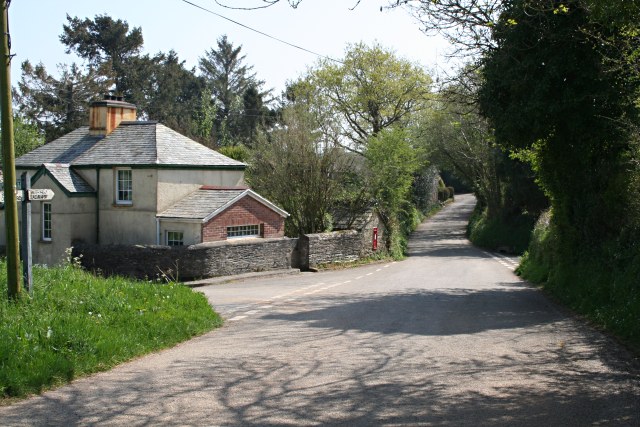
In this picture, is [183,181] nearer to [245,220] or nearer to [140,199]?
[140,199]

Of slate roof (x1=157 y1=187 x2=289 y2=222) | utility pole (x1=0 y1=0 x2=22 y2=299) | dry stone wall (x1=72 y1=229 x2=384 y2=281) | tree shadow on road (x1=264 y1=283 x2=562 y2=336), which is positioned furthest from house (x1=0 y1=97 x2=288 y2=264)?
utility pole (x1=0 y1=0 x2=22 y2=299)

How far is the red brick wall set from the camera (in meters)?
28.4

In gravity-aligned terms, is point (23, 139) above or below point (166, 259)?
above

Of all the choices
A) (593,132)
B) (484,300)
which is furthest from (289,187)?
(593,132)

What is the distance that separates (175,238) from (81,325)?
19468 mm

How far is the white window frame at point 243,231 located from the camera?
97.0 ft

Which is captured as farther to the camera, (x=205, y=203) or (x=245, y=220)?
(x=245, y=220)

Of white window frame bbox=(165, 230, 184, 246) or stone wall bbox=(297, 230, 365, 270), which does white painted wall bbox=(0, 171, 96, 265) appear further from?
stone wall bbox=(297, 230, 365, 270)

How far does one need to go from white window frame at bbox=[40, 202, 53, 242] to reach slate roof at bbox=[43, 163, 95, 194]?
1173 mm

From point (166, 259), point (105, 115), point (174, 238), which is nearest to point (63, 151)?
point (105, 115)

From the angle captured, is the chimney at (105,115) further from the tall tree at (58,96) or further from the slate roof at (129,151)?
the tall tree at (58,96)

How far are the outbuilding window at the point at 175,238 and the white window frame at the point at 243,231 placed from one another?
1992 mm

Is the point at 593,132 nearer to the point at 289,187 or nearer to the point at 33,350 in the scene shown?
the point at 33,350

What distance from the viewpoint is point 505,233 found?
4719cm
